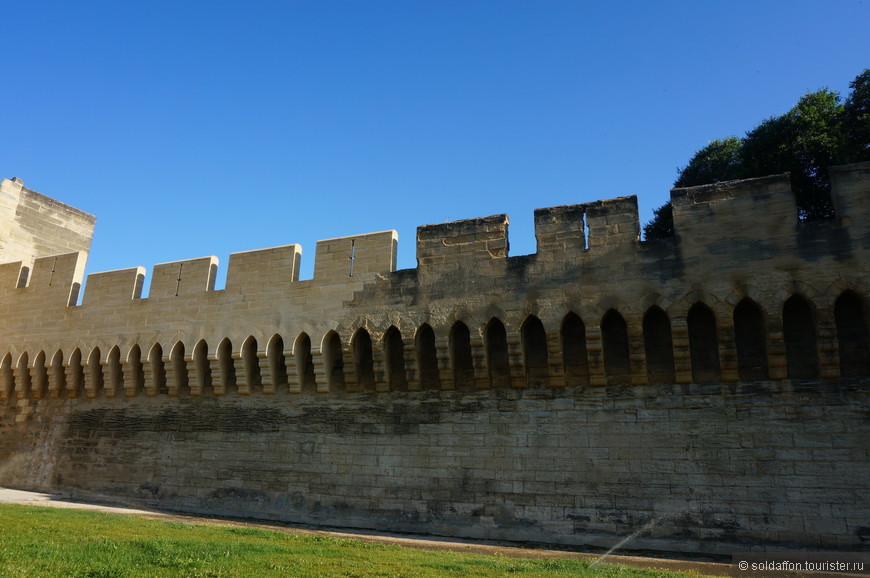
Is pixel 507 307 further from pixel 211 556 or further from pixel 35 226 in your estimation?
pixel 35 226

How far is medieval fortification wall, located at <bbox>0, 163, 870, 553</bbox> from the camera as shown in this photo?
9562 millimetres

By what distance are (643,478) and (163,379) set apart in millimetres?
10691

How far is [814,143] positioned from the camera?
635 inches

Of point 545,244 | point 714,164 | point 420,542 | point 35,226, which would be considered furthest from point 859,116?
point 35,226

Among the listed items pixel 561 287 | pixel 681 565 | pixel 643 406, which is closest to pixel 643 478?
pixel 643 406

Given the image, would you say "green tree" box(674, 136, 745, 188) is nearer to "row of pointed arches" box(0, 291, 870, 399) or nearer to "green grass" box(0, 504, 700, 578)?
"row of pointed arches" box(0, 291, 870, 399)

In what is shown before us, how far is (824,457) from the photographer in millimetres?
9250

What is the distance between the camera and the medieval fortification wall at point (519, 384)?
9562mm

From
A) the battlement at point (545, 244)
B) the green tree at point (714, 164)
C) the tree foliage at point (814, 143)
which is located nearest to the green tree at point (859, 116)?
the tree foliage at point (814, 143)

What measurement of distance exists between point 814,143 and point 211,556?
1695 cm

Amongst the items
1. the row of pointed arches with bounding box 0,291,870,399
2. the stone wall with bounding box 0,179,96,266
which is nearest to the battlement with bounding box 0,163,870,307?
the row of pointed arches with bounding box 0,291,870,399

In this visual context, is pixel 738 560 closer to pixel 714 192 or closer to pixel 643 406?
pixel 643 406

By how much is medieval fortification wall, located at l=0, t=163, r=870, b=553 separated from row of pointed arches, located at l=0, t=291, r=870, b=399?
38 millimetres

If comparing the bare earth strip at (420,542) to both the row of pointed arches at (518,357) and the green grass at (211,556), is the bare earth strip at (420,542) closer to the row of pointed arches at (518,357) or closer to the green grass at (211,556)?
the green grass at (211,556)
